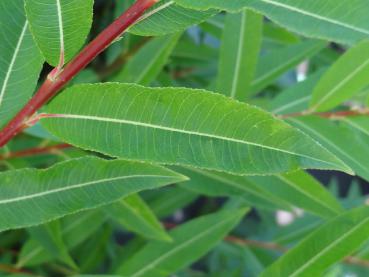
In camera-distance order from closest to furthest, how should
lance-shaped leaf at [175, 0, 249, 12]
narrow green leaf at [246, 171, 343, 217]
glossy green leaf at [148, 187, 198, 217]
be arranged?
lance-shaped leaf at [175, 0, 249, 12]
narrow green leaf at [246, 171, 343, 217]
glossy green leaf at [148, 187, 198, 217]

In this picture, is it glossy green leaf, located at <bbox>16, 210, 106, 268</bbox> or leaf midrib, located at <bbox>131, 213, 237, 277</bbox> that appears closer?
leaf midrib, located at <bbox>131, 213, 237, 277</bbox>

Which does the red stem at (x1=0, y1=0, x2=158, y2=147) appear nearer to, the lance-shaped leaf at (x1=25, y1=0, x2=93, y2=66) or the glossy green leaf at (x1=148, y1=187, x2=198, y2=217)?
the lance-shaped leaf at (x1=25, y1=0, x2=93, y2=66)

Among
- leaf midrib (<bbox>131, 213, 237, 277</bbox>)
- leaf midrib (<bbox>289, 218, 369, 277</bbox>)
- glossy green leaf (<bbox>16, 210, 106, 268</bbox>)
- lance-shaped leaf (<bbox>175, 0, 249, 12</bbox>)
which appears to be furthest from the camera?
glossy green leaf (<bbox>16, 210, 106, 268</bbox>)

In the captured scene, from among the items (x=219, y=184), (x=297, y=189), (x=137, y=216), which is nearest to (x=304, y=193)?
(x=297, y=189)

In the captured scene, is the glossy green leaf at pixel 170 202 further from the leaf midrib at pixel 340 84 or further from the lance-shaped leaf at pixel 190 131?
the lance-shaped leaf at pixel 190 131

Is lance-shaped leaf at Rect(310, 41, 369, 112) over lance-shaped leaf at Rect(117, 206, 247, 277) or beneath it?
over

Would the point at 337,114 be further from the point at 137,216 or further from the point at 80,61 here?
the point at 80,61

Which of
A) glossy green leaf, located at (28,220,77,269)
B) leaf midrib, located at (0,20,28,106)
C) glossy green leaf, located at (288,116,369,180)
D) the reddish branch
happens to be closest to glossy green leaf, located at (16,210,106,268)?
glossy green leaf, located at (28,220,77,269)
